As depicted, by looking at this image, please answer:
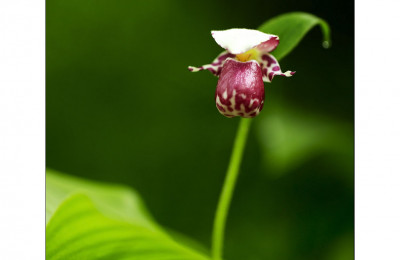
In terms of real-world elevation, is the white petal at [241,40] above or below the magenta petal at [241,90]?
above

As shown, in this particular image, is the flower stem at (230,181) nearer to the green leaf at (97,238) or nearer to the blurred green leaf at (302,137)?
the green leaf at (97,238)

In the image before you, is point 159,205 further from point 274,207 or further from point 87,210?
point 87,210

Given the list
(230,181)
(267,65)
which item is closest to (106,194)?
(230,181)

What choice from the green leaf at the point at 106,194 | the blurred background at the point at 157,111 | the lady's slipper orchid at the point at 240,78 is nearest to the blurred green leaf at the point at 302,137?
the blurred background at the point at 157,111

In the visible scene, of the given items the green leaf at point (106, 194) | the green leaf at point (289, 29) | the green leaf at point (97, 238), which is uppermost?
the green leaf at point (289, 29)

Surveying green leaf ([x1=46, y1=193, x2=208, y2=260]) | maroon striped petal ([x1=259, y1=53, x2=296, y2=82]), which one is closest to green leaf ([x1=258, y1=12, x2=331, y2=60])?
maroon striped petal ([x1=259, y1=53, x2=296, y2=82])

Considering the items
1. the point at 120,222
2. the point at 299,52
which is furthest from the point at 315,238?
the point at 120,222

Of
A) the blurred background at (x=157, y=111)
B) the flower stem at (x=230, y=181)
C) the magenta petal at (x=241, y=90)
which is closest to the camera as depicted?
the magenta petal at (x=241, y=90)

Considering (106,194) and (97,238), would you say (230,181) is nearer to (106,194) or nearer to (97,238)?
(97,238)
